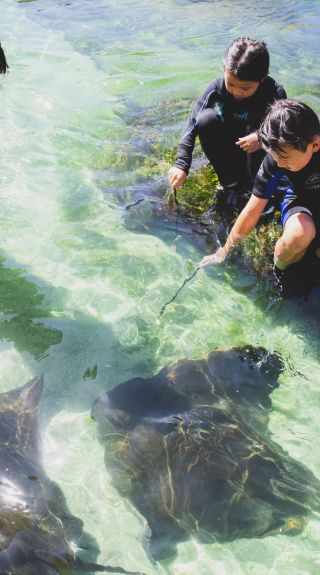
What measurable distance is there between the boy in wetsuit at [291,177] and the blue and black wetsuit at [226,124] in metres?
0.78

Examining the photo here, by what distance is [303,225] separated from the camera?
12.9ft

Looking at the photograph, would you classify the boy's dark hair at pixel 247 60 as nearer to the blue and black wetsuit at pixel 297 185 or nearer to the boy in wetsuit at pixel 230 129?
the boy in wetsuit at pixel 230 129

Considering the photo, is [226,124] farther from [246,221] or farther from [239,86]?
[246,221]

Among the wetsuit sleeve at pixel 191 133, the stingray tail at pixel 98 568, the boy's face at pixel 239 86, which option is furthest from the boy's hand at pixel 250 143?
the stingray tail at pixel 98 568

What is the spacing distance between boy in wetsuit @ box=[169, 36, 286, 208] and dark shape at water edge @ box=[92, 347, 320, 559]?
6.86 feet

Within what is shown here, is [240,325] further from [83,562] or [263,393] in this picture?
[83,562]

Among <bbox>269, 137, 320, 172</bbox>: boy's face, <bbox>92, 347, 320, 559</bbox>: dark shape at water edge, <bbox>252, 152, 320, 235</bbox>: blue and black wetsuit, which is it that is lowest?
<bbox>92, 347, 320, 559</bbox>: dark shape at water edge

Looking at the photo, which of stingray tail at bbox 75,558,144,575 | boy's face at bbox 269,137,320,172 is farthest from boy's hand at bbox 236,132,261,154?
stingray tail at bbox 75,558,144,575

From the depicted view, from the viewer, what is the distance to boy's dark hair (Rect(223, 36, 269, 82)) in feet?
13.7

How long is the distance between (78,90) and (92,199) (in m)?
3.94

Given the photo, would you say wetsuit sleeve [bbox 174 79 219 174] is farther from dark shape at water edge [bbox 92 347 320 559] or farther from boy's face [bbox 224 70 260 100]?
dark shape at water edge [bbox 92 347 320 559]

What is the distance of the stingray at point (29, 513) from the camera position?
8.22 ft

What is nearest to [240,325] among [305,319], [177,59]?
[305,319]

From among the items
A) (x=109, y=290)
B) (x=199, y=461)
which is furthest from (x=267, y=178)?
Result: (x=199, y=461)
